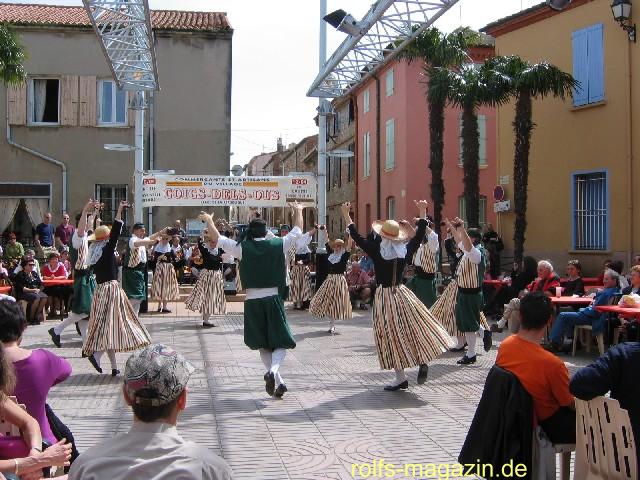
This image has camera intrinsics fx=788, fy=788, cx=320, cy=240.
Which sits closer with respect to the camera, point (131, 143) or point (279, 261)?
point (279, 261)

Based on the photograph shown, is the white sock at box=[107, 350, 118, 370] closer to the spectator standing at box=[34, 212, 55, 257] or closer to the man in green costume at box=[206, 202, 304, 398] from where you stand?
the man in green costume at box=[206, 202, 304, 398]

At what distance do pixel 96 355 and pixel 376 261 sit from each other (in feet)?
11.4

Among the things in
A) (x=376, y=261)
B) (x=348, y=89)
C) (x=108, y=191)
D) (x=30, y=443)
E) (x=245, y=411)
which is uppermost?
(x=348, y=89)

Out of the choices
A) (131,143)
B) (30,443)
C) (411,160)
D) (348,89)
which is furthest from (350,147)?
(30,443)

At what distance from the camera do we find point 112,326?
872cm

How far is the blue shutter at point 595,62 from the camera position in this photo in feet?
56.4

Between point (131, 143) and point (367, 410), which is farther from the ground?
point (131, 143)

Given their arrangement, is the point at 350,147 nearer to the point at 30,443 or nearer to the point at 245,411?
the point at 245,411

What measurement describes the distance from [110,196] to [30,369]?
1988cm

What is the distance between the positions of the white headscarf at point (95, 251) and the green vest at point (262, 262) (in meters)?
2.20

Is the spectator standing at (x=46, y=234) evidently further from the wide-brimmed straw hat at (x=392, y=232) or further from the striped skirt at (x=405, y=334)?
the striped skirt at (x=405, y=334)

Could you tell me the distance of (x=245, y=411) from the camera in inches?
289

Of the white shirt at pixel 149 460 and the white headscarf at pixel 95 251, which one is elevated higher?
the white headscarf at pixel 95 251

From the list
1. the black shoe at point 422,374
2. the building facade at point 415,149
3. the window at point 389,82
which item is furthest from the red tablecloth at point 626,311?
the window at point 389,82
